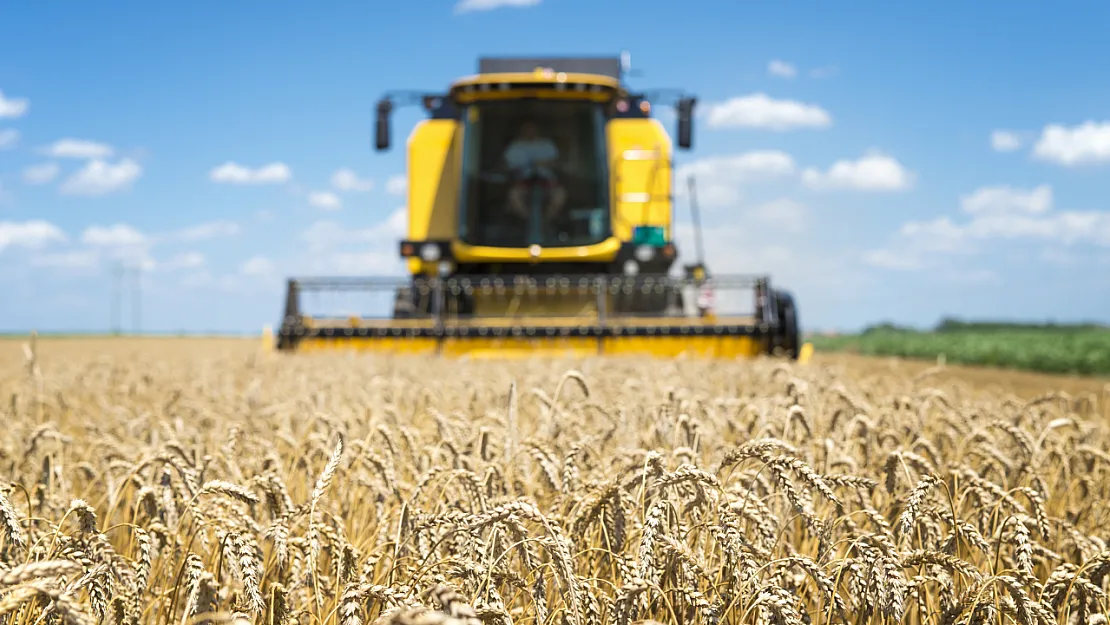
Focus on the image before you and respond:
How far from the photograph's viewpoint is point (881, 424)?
12.1ft

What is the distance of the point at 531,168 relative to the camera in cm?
1160

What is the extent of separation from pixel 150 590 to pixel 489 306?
9692 mm

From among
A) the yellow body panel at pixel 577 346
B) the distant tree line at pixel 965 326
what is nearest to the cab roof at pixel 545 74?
the yellow body panel at pixel 577 346

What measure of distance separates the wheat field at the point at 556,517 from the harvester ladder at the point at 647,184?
24.8 feet

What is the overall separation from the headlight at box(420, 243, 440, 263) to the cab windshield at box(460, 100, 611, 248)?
0.37m

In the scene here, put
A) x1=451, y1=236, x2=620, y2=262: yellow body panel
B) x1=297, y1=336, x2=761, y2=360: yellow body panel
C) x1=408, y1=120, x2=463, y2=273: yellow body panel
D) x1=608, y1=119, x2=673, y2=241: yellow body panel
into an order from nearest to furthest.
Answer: x1=297, y1=336, x2=761, y2=360: yellow body panel
x1=451, y1=236, x2=620, y2=262: yellow body panel
x1=608, y1=119, x2=673, y2=241: yellow body panel
x1=408, y1=120, x2=463, y2=273: yellow body panel

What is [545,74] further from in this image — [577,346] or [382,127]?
[577,346]

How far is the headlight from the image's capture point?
38.3 ft

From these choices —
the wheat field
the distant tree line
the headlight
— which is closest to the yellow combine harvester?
the headlight

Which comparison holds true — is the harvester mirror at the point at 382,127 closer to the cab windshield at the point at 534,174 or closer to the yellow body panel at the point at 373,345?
the cab windshield at the point at 534,174

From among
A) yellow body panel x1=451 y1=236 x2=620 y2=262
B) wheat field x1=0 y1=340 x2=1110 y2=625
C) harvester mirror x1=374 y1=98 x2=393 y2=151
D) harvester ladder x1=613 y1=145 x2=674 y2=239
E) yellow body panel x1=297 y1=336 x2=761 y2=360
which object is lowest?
wheat field x1=0 y1=340 x2=1110 y2=625

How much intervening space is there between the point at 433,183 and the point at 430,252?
4.36ft

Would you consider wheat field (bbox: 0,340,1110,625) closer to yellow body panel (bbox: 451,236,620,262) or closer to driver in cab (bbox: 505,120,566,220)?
yellow body panel (bbox: 451,236,620,262)

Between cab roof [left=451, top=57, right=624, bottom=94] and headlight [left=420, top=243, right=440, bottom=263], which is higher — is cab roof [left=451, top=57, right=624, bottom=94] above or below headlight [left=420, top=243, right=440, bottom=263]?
above
